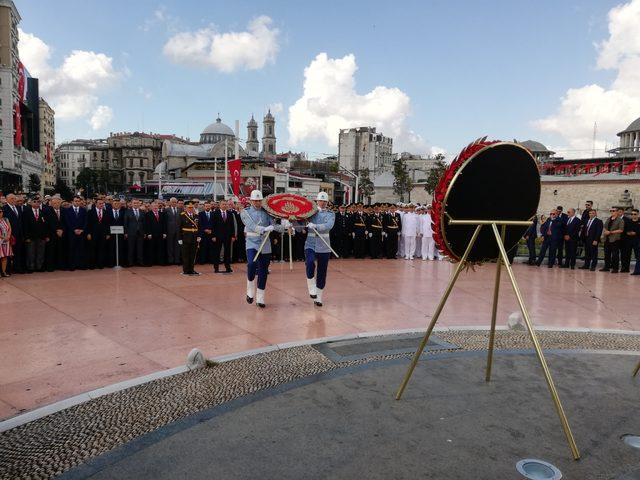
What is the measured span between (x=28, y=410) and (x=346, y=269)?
9.55 m

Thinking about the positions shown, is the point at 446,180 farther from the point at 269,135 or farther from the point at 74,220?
the point at 269,135

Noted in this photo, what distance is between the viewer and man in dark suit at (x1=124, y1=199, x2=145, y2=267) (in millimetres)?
12477

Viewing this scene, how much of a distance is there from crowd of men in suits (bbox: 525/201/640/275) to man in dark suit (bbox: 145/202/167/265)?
10.2 meters

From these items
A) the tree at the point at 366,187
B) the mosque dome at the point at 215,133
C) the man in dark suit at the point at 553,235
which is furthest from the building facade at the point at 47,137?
the man in dark suit at the point at 553,235

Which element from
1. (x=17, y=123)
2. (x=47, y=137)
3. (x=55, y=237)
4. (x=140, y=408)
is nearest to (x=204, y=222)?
(x=55, y=237)

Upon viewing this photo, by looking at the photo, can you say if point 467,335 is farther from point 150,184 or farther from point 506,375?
point 150,184

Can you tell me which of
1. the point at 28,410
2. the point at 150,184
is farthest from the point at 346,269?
the point at 150,184

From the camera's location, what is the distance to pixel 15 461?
3467 mm

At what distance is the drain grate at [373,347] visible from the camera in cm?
593

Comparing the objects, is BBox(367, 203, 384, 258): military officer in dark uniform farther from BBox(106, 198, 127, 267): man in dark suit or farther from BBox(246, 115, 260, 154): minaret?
BBox(246, 115, 260, 154): minaret

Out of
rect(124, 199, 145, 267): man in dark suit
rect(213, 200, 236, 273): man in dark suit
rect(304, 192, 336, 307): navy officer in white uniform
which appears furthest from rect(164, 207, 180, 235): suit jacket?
rect(304, 192, 336, 307): navy officer in white uniform

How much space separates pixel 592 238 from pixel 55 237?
14.4 metres

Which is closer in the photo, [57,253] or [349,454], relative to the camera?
[349,454]

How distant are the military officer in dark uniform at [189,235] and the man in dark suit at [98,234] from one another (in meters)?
2.21
